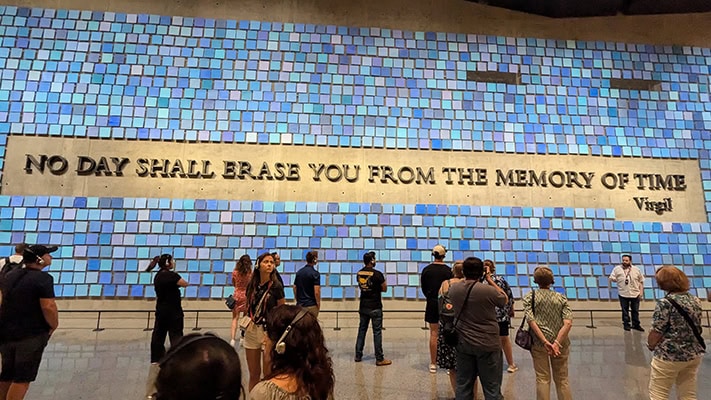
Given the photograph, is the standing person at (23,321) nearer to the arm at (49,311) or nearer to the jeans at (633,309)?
the arm at (49,311)

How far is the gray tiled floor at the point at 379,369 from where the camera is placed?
14.4 feet

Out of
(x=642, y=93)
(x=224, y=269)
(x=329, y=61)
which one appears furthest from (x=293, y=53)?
(x=642, y=93)

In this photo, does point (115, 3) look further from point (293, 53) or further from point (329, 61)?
point (329, 61)

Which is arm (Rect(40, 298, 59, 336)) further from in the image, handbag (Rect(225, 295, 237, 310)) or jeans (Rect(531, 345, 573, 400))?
jeans (Rect(531, 345, 573, 400))

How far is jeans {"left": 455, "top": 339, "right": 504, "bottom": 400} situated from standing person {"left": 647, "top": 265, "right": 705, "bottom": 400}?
1.18m

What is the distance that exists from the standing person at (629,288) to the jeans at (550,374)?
548cm

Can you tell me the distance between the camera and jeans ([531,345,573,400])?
3.40 meters

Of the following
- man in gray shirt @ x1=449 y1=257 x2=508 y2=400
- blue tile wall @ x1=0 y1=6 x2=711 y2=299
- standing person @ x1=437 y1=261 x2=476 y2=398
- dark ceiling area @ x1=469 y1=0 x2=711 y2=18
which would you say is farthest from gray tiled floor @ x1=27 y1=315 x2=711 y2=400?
dark ceiling area @ x1=469 y1=0 x2=711 y2=18

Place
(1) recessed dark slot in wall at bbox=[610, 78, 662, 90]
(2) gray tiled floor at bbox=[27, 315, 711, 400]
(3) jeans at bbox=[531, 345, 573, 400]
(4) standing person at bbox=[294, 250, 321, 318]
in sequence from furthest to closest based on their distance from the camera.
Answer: (1) recessed dark slot in wall at bbox=[610, 78, 662, 90]
(4) standing person at bbox=[294, 250, 321, 318]
(2) gray tiled floor at bbox=[27, 315, 711, 400]
(3) jeans at bbox=[531, 345, 573, 400]

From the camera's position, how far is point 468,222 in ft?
31.2

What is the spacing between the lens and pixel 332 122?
32.1 ft

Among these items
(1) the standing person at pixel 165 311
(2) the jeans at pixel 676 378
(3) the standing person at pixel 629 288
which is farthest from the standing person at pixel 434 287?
(3) the standing person at pixel 629 288

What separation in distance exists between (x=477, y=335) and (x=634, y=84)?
1048 centimetres

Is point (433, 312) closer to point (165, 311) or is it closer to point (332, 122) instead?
point (165, 311)
